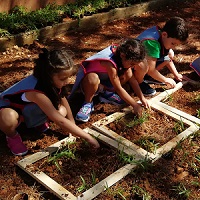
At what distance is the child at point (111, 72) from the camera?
3.40 meters

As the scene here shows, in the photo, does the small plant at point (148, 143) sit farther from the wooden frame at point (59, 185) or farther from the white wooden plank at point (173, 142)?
the wooden frame at point (59, 185)

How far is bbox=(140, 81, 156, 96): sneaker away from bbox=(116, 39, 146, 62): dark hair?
75 cm

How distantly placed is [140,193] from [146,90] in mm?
1523

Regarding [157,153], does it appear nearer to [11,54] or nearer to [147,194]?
[147,194]

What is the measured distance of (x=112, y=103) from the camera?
3939 millimetres

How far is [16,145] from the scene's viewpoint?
3182 mm

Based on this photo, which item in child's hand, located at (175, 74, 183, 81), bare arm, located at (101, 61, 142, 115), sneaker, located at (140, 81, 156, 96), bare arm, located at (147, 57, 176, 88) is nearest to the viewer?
bare arm, located at (101, 61, 142, 115)

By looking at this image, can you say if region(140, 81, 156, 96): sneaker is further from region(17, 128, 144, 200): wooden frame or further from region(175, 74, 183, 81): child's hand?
region(17, 128, 144, 200): wooden frame

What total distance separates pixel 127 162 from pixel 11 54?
94.8 inches

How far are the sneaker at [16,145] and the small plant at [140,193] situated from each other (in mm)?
976

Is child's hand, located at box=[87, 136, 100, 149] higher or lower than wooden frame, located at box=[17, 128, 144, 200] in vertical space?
higher

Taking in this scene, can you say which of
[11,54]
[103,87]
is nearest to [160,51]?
[103,87]

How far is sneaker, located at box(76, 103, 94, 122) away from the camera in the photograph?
11.9ft

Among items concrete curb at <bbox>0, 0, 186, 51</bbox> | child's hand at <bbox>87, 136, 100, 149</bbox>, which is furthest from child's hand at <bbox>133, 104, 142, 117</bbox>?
concrete curb at <bbox>0, 0, 186, 51</bbox>
